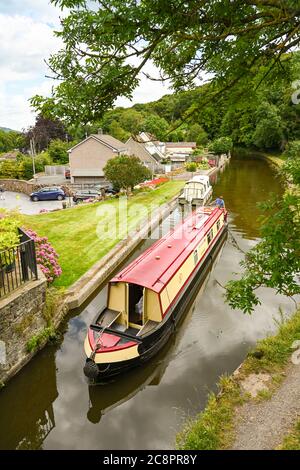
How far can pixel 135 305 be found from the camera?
31.5ft

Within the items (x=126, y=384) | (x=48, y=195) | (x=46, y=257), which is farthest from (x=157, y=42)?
(x=48, y=195)

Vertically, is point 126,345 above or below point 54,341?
above

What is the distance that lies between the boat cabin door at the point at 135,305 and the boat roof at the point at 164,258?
0.41 m

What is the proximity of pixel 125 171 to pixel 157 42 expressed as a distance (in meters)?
22.3

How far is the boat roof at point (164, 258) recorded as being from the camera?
9.28 m

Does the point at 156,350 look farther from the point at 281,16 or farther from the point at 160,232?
the point at 160,232

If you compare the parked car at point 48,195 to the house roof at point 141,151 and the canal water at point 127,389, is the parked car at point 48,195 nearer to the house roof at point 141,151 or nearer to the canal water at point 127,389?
the canal water at point 127,389

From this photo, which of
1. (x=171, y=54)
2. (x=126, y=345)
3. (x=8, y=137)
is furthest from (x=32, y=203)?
(x=8, y=137)

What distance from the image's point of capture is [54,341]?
31.4ft

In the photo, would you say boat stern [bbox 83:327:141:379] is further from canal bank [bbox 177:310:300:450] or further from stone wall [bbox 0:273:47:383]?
canal bank [bbox 177:310:300:450]

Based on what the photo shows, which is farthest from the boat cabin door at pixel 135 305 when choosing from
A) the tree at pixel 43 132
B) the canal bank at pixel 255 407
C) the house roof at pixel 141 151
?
the tree at pixel 43 132

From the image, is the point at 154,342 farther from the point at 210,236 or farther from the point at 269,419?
the point at 210,236

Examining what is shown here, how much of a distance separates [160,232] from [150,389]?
39.7ft

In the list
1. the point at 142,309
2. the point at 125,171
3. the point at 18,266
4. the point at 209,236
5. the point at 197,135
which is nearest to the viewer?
the point at 18,266
